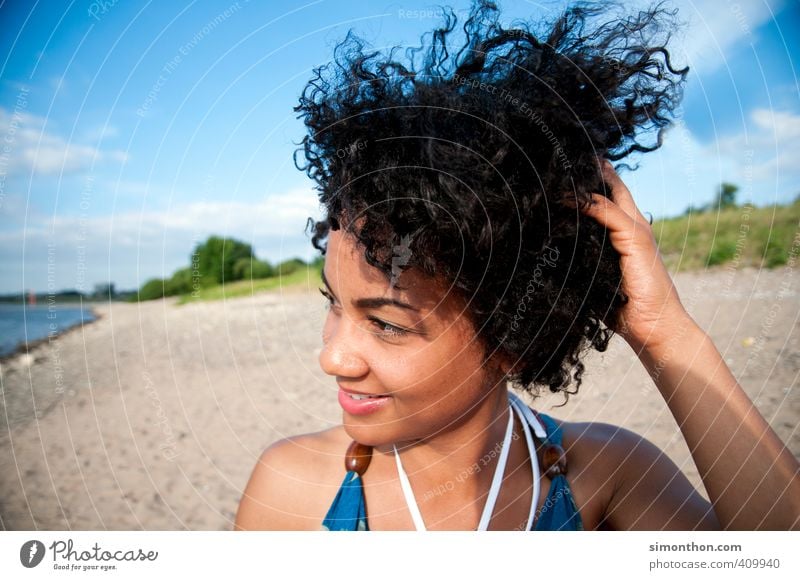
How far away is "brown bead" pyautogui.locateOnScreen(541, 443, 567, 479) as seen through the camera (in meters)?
1.20

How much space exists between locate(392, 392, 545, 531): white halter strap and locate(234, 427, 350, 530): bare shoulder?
0.52 feet

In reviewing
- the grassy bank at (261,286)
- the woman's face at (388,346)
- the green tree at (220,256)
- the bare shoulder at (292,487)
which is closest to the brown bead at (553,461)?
the woman's face at (388,346)

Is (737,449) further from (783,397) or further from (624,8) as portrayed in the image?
(783,397)

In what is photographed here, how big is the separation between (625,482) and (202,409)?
3976 mm

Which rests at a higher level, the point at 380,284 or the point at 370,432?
the point at 380,284

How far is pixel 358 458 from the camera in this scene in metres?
1.19

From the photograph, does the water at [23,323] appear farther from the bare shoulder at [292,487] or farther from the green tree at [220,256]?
the bare shoulder at [292,487]

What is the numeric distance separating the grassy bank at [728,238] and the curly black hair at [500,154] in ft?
21.1

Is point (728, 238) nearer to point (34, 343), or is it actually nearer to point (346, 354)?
point (346, 354)

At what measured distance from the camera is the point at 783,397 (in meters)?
3.15

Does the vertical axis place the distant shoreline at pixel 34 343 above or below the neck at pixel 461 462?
below

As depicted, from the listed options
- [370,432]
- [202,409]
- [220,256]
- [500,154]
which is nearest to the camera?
[500,154]

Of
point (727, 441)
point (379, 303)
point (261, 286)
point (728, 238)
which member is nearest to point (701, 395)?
point (727, 441)

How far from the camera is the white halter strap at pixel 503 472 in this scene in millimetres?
1142
